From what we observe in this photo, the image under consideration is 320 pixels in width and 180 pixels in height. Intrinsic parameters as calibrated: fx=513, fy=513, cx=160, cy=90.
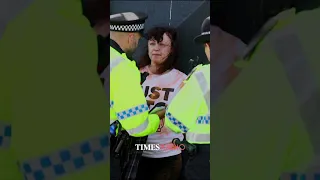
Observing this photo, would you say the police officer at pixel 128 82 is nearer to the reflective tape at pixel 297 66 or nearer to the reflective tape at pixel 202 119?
the reflective tape at pixel 202 119

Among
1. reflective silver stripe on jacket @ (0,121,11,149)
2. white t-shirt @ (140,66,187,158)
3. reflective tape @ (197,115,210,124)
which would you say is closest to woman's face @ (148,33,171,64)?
white t-shirt @ (140,66,187,158)

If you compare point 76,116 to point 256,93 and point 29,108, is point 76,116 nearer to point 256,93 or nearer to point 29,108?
point 29,108

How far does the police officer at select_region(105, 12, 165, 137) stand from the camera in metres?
3.73

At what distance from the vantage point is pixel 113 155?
381 centimetres

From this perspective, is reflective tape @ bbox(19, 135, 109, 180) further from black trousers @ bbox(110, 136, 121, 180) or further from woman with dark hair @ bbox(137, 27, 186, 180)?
woman with dark hair @ bbox(137, 27, 186, 180)

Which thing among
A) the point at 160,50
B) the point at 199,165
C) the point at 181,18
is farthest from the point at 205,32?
the point at 199,165

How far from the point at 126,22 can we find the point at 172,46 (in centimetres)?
39

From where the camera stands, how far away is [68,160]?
2666mm

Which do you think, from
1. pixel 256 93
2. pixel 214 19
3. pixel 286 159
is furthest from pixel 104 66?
pixel 286 159

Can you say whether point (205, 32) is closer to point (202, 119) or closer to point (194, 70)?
point (194, 70)

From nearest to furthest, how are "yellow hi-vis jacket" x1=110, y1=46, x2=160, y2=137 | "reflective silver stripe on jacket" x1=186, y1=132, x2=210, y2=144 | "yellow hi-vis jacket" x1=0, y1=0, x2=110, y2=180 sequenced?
1. "yellow hi-vis jacket" x1=0, y1=0, x2=110, y2=180
2. "yellow hi-vis jacket" x1=110, y1=46, x2=160, y2=137
3. "reflective silver stripe on jacket" x1=186, y1=132, x2=210, y2=144

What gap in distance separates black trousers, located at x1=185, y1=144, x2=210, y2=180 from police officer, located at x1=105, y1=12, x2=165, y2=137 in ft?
1.22

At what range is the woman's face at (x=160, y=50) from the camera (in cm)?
392

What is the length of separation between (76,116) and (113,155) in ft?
3.96
